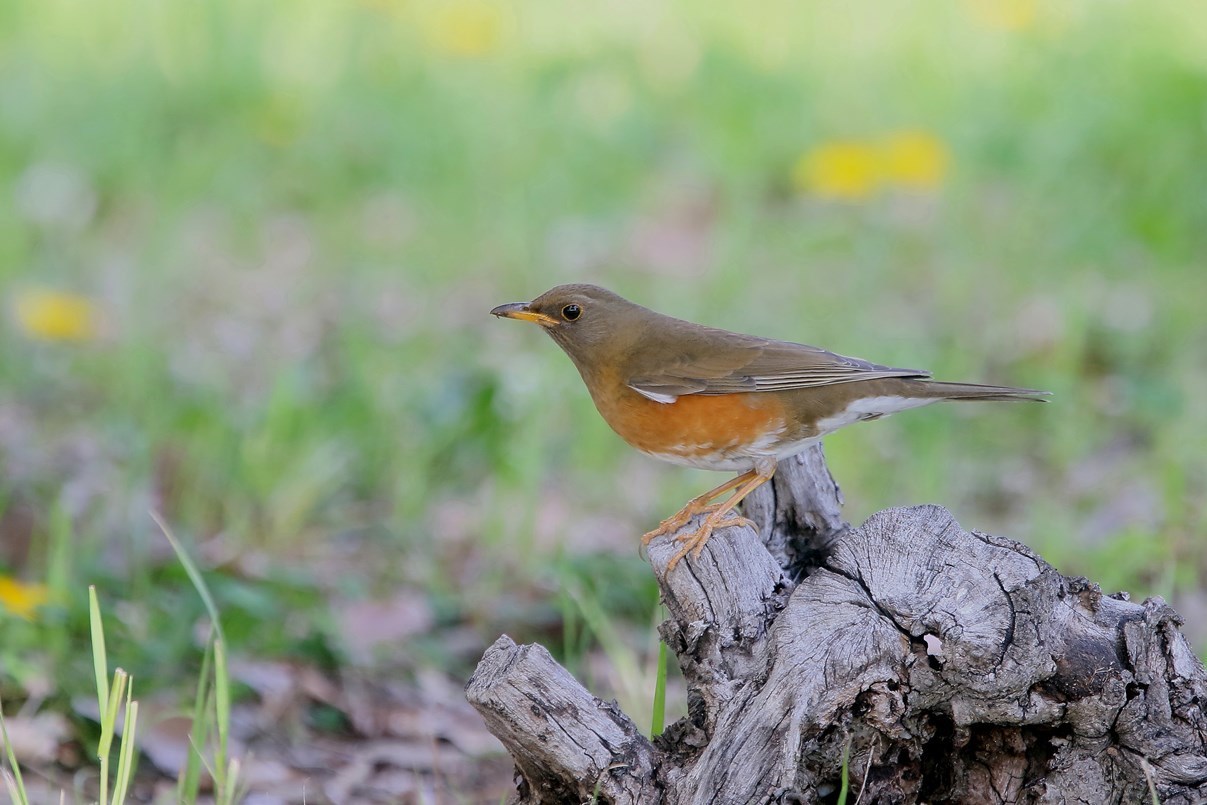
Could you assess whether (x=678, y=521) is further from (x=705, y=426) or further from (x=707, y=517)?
(x=705, y=426)

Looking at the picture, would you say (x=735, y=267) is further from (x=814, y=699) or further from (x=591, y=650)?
(x=814, y=699)

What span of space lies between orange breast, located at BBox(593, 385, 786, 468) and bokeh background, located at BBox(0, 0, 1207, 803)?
552mm

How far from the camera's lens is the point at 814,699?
3.15m

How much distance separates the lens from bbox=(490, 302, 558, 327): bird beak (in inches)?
181

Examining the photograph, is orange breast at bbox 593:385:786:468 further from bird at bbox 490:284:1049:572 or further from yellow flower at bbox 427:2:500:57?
yellow flower at bbox 427:2:500:57

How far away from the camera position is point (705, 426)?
4418 millimetres

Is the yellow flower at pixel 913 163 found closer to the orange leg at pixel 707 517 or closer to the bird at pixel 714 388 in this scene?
the bird at pixel 714 388

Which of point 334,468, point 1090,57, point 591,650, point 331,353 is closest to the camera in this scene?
point 591,650

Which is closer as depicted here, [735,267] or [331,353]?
[331,353]

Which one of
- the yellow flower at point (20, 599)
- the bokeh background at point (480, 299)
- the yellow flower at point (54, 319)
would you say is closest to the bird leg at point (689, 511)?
the bokeh background at point (480, 299)

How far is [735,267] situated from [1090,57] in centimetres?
369

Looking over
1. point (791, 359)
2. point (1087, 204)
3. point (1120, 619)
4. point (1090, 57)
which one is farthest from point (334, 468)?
point (1090, 57)

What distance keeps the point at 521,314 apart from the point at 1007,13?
6.71 meters

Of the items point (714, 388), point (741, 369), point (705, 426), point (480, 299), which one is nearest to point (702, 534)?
point (705, 426)
